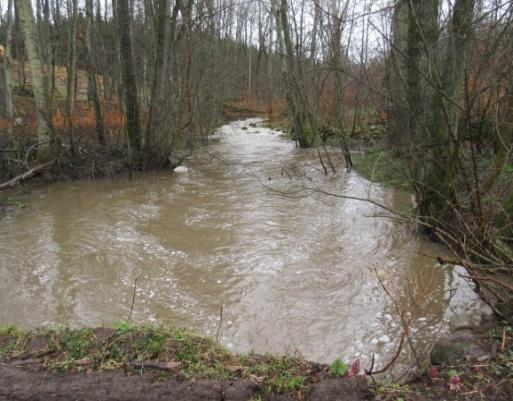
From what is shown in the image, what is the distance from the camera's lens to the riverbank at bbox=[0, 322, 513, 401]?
101 inches

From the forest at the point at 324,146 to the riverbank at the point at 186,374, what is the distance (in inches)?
0.8

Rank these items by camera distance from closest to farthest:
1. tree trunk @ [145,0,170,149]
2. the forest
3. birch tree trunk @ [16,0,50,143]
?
the forest < birch tree trunk @ [16,0,50,143] < tree trunk @ [145,0,170,149]

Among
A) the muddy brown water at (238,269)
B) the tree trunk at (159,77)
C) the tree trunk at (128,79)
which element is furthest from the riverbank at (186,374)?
the tree trunk at (159,77)

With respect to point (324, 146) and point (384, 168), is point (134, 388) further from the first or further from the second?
point (324, 146)

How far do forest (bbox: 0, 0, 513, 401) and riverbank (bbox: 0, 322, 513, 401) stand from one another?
0.07 ft

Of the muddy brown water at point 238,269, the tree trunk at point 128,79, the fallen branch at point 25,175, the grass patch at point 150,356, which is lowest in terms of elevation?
the muddy brown water at point 238,269

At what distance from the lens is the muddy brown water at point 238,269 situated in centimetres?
439

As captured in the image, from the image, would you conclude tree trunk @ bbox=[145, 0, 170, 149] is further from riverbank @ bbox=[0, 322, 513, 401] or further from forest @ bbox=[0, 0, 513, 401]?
riverbank @ bbox=[0, 322, 513, 401]

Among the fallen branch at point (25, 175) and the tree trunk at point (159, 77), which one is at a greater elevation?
the tree trunk at point (159, 77)

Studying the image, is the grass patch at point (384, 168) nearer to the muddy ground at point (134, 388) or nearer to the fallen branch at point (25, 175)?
the muddy ground at point (134, 388)

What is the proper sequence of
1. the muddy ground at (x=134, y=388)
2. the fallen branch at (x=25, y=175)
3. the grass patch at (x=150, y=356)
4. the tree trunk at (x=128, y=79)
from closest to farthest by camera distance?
the muddy ground at (x=134, y=388) < the grass patch at (x=150, y=356) < the fallen branch at (x=25, y=175) < the tree trunk at (x=128, y=79)

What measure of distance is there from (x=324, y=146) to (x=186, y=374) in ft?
36.6

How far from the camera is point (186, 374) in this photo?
9.02ft

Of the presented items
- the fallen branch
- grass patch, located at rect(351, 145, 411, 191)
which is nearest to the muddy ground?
grass patch, located at rect(351, 145, 411, 191)
